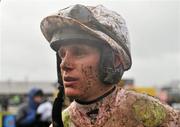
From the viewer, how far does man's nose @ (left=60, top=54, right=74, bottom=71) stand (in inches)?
86.1

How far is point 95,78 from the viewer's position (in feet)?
7.32

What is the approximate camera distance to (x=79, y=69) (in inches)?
86.4

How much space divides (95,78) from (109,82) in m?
0.06

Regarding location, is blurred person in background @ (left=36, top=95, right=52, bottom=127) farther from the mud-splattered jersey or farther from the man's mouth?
the man's mouth

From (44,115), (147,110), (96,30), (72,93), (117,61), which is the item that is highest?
(96,30)

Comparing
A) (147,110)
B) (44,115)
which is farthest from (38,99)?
(147,110)

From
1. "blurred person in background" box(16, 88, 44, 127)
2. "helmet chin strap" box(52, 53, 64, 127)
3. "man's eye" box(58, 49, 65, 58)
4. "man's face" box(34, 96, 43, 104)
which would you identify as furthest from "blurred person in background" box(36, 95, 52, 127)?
Result: "man's eye" box(58, 49, 65, 58)

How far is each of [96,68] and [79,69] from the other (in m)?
0.08

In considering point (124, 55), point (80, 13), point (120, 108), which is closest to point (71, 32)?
point (80, 13)

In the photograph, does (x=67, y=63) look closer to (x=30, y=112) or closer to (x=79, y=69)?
(x=79, y=69)

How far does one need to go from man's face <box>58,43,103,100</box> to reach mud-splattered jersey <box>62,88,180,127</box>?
8 cm

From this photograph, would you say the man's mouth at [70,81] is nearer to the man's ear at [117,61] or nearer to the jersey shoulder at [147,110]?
the man's ear at [117,61]

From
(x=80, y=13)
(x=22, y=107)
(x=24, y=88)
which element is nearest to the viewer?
(x=80, y=13)

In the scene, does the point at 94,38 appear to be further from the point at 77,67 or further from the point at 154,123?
the point at 154,123
